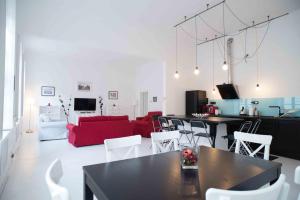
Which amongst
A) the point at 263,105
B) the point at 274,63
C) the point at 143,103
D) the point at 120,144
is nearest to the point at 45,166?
the point at 120,144

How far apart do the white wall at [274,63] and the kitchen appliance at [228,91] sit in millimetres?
219

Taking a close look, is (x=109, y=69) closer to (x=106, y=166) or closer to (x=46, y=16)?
(x=46, y=16)

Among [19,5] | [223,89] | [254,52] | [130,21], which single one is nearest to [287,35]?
[254,52]

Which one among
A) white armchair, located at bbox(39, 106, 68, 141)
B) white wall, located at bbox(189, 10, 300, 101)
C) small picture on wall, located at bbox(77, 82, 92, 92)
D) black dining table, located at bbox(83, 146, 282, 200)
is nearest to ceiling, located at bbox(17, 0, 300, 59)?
white wall, located at bbox(189, 10, 300, 101)

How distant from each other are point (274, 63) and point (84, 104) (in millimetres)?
8008

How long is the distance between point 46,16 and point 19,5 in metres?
0.72

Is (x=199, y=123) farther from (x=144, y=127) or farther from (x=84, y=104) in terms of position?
(x=84, y=104)

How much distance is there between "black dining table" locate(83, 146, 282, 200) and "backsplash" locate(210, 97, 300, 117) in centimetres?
448

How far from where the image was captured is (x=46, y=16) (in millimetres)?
5246

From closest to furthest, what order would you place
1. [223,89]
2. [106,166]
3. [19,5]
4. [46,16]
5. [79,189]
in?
[106,166]
[79,189]
[19,5]
[46,16]
[223,89]

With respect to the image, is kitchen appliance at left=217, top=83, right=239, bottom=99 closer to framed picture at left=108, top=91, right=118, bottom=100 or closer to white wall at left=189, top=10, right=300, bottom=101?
white wall at left=189, top=10, right=300, bottom=101

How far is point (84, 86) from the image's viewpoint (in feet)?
31.5

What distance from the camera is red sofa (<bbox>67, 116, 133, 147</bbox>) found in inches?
221

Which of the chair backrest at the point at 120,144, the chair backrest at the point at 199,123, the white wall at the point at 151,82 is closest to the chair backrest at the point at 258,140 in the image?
the chair backrest at the point at 120,144
